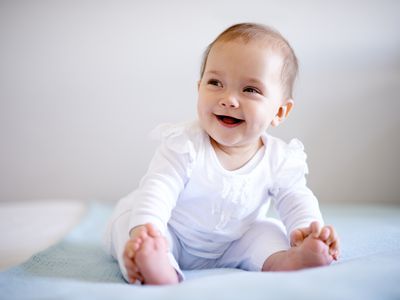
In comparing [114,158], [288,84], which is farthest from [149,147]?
[288,84]

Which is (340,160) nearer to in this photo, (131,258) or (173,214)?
(173,214)

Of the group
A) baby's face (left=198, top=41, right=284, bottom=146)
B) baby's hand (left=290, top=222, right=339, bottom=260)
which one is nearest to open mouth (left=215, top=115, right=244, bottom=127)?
baby's face (left=198, top=41, right=284, bottom=146)

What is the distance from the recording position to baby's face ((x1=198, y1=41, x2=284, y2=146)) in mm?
898

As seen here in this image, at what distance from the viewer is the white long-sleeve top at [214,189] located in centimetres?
92

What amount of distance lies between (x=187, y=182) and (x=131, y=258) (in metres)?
0.26

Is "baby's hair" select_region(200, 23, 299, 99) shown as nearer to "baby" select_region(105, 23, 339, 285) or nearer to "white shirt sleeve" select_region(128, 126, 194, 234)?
"baby" select_region(105, 23, 339, 285)

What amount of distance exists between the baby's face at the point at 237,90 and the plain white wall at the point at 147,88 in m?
0.83

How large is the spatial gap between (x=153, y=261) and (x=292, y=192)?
400mm

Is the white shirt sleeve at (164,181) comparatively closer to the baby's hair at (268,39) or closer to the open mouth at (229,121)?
the open mouth at (229,121)

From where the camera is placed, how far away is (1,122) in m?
1.69

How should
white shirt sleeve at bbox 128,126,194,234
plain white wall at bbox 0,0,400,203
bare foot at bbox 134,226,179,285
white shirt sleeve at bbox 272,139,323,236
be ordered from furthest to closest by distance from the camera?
1. plain white wall at bbox 0,0,400,203
2. white shirt sleeve at bbox 272,139,323,236
3. white shirt sleeve at bbox 128,126,194,234
4. bare foot at bbox 134,226,179,285

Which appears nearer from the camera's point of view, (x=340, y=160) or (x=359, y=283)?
(x=359, y=283)

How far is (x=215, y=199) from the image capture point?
0.93 metres

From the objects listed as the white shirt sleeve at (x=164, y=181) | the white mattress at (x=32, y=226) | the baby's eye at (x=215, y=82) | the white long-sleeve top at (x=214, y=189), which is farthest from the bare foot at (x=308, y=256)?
the white mattress at (x=32, y=226)
